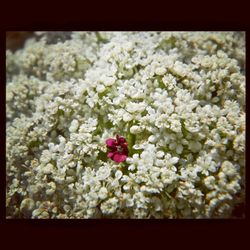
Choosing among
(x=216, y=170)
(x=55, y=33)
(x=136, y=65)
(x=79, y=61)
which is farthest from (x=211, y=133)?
(x=55, y=33)

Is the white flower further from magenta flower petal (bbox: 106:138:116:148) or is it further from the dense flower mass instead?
magenta flower petal (bbox: 106:138:116:148)

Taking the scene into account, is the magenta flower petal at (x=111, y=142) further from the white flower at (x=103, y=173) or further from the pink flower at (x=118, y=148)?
the white flower at (x=103, y=173)

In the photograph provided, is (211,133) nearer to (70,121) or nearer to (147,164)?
(147,164)

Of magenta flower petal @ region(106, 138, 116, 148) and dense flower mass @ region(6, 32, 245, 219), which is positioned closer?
dense flower mass @ region(6, 32, 245, 219)

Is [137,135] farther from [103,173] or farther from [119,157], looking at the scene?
[103,173]

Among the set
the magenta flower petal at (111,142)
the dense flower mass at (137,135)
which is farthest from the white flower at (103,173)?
the magenta flower petal at (111,142)

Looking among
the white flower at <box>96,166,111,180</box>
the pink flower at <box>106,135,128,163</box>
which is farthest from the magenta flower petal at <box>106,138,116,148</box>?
the white flower at <box>96,166,111,180</box>

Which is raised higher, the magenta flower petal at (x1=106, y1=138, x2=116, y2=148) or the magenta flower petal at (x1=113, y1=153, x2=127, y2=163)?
the magenta flower petal at (x1=106, y1=138, x2=116, y2=148)

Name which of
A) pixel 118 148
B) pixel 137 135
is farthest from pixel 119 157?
pixel 137 135

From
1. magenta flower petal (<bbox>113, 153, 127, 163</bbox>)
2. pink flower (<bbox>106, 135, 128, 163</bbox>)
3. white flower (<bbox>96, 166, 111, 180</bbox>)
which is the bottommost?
white flower (<bbox>96, 166, 111, 180</bbox>)
